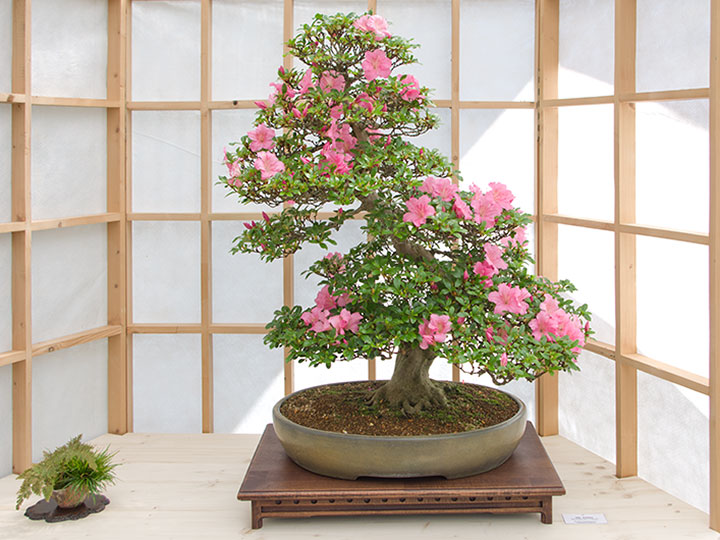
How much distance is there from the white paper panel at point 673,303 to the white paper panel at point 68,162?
1929mm

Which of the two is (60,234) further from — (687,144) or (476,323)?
(687,144)

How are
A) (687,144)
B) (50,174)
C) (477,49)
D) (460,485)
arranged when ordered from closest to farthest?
1. (460,485)
2. (687,144)
3. (50,174)
4. (477,49)

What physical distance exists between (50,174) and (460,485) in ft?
5.66

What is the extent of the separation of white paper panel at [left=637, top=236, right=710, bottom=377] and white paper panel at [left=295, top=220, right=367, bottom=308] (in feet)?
3.33

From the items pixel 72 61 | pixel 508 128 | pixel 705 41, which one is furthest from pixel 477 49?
pixel 72 61

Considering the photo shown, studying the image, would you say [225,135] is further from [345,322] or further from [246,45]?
[345,322]

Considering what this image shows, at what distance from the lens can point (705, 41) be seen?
2289mm

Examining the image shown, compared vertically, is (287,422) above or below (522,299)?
below

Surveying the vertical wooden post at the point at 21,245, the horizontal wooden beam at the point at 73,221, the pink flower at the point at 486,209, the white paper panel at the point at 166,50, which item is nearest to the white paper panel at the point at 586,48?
the pink flower at the point at 486,209

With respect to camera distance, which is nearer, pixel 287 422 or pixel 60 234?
pixel 287 422

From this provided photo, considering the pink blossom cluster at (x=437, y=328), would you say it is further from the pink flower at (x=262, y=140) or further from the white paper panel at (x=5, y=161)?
the white paper panel at (x=5, y=161)

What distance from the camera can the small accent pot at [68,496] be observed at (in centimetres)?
227

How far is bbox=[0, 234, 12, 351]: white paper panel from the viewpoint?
2.59 m

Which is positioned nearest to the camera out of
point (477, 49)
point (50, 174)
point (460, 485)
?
point (460, 485)
